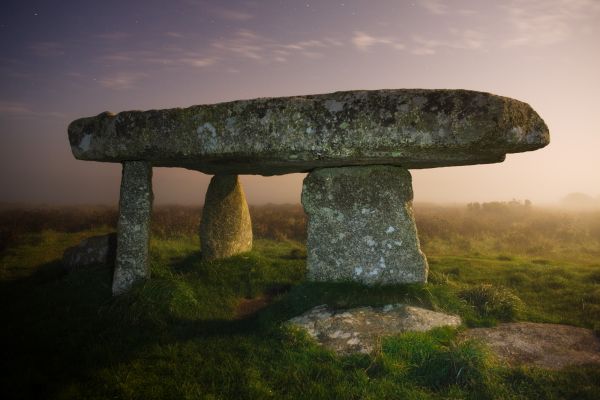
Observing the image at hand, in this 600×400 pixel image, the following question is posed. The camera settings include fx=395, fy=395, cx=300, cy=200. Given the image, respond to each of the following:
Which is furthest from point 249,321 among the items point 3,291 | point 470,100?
point 3,291

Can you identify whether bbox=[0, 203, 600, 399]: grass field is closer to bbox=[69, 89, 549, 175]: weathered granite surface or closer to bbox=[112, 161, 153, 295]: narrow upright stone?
bbox=[112, 161, 153, 295]: narrow upright stone

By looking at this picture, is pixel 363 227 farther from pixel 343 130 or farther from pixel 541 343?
pixel 541 343

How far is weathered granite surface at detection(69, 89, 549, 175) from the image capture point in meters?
5.19

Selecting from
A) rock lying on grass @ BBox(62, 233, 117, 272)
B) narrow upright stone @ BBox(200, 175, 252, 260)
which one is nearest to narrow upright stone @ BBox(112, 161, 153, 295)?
rock lying on grass @ BBox(62, 233, 117, 272)

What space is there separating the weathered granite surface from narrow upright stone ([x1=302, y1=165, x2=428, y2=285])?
0.45 meters

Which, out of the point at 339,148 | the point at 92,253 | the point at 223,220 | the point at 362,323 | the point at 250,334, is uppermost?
the point at 339,148

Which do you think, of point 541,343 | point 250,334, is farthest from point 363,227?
point 541,343

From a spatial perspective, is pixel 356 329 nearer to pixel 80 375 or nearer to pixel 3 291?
pixel 80 375

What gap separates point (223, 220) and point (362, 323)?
536cm

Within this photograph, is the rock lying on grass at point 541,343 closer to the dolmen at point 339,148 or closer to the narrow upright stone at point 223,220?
the dolmen at point 339,148

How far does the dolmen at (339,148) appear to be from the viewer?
527cm

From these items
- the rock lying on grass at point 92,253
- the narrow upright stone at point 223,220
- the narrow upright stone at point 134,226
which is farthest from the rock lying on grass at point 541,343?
the rock lying on grass at point 92,253

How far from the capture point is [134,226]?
6.79m

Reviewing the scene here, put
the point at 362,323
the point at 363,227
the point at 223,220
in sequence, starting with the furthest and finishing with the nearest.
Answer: the point at 223,220, the point at 363,227, the point at 362,323
